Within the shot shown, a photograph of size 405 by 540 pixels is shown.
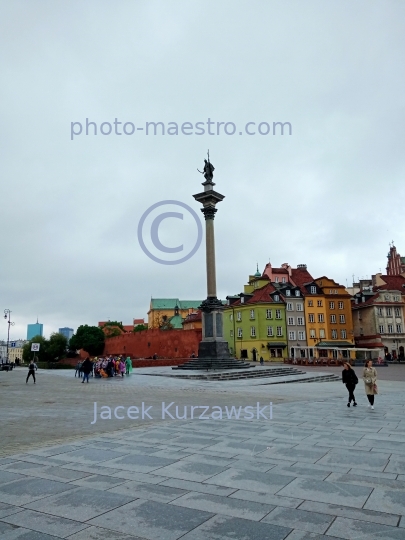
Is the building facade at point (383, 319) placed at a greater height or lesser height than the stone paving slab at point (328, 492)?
greater

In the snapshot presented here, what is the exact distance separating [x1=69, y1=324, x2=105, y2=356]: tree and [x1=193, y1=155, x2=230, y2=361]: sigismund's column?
184 ft

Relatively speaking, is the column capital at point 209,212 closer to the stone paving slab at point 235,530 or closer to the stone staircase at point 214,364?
the stone staircase at point 214,364

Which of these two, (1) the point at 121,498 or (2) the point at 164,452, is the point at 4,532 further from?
(2) the point at 164,452

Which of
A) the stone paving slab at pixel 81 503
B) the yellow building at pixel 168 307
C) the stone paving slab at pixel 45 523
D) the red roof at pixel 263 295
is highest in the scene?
the yellow building at pixel 168 307

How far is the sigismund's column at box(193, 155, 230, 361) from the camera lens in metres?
34.0

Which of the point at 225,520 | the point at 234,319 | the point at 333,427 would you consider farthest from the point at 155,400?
the point at 234,319

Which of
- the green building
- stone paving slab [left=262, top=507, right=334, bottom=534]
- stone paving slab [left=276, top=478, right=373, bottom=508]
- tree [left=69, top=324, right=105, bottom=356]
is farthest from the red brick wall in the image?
stone paving slab [left=262, top=507, right=334, bottom=534]

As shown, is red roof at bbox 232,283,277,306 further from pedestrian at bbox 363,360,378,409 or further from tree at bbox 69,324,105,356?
pedestrian at bbox 363,360,378,409

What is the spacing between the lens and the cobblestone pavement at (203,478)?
4473mm

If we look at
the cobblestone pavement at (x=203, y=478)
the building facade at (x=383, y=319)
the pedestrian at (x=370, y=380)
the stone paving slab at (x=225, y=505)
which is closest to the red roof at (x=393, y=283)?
the building facade at (x=383, y=319)

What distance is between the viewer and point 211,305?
3447 centimetres

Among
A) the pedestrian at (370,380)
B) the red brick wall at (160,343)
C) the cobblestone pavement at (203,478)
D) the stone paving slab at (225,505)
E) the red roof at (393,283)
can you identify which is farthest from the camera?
the red roof at (393,283)

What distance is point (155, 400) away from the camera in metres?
16.4

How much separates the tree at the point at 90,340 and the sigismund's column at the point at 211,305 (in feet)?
184
